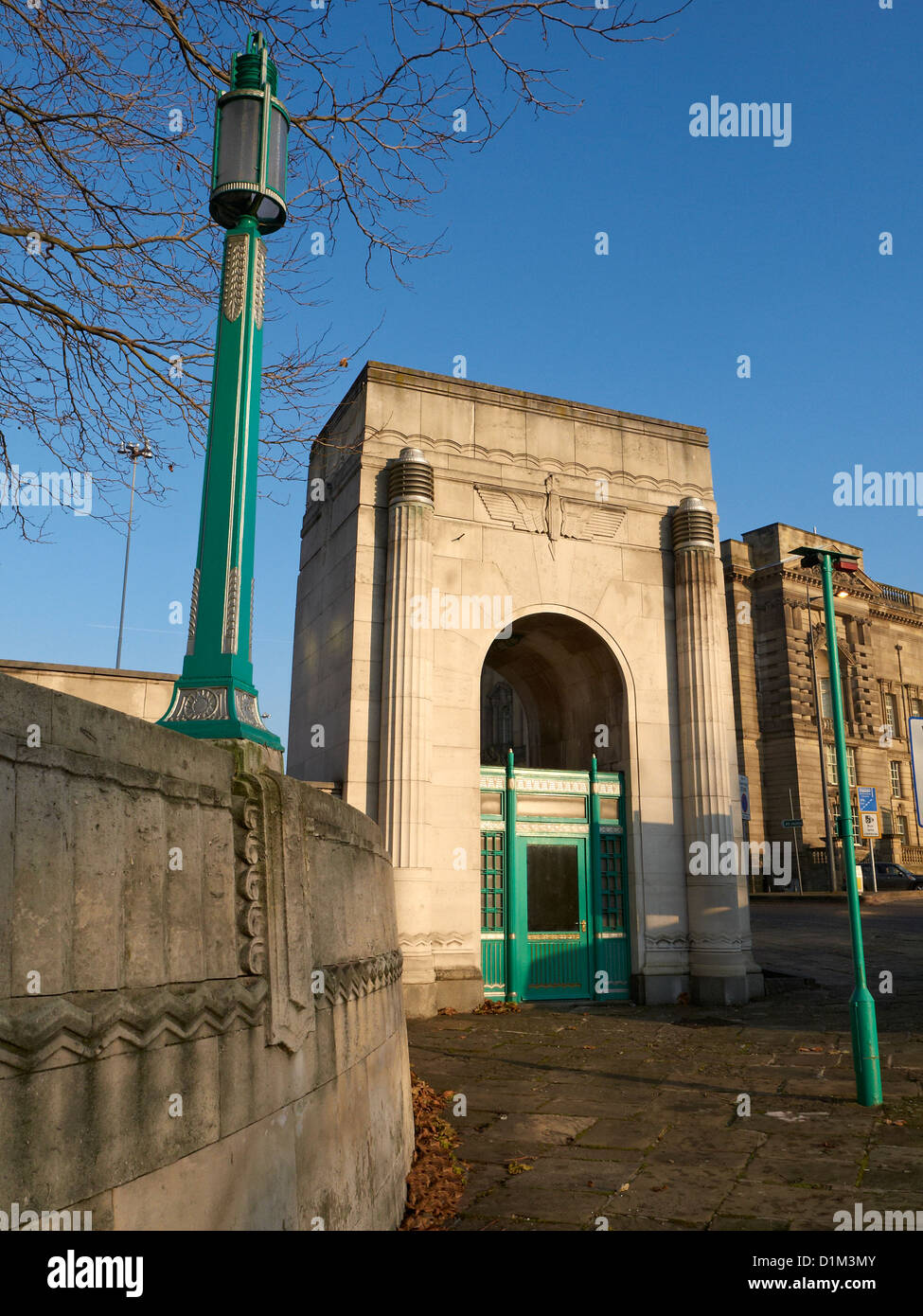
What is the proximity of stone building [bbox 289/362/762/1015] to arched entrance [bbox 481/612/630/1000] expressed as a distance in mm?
33

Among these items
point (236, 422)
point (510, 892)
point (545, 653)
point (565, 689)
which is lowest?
point (510, 892)

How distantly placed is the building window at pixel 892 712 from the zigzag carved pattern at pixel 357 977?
57.1 metres

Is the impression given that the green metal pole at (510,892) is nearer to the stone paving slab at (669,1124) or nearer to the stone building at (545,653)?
the stone building at (545,653)

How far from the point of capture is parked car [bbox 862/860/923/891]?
4225 cm

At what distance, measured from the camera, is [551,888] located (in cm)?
1520

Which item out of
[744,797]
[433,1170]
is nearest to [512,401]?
[744,797]

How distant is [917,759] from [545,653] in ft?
31.3

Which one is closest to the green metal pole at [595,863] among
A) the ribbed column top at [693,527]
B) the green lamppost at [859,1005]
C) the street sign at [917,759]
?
the ribbed column top at [693,527]

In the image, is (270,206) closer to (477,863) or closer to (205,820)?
(205,820)

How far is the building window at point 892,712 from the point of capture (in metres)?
57.9

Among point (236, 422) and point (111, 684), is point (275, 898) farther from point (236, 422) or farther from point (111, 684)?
point (111, 684)
